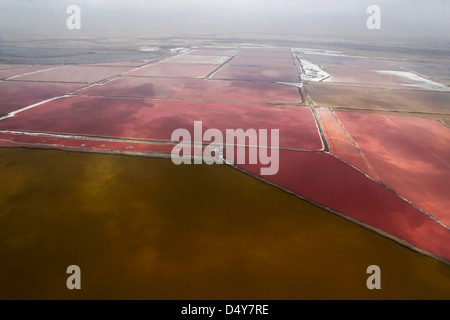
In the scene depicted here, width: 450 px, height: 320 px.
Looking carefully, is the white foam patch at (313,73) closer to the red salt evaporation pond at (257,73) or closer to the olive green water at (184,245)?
the red salt evaporation pond at (257,73)

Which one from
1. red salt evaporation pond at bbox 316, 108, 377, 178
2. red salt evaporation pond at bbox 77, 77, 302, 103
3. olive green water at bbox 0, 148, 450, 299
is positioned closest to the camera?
olive green water at bbox 0, 148, 450, 299

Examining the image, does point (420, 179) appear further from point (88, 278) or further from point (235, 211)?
point (88, 278)

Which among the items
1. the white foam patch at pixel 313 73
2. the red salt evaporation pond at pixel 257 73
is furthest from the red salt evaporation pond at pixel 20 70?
the white foam patch at pixel 313 73

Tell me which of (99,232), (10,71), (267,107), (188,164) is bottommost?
(99,232)

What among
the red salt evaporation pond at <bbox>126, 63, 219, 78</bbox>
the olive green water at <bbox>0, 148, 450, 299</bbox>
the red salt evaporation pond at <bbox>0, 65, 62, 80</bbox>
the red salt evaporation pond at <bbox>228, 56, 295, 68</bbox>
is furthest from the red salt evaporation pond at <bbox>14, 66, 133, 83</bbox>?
the olive green water at <bbox>0, 148, 450, 299</bbox>

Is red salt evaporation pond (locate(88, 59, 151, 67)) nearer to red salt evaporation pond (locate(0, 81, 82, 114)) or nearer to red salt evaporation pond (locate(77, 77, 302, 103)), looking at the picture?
red salt evaporation pond (locate(77, 77, 302, 103))
